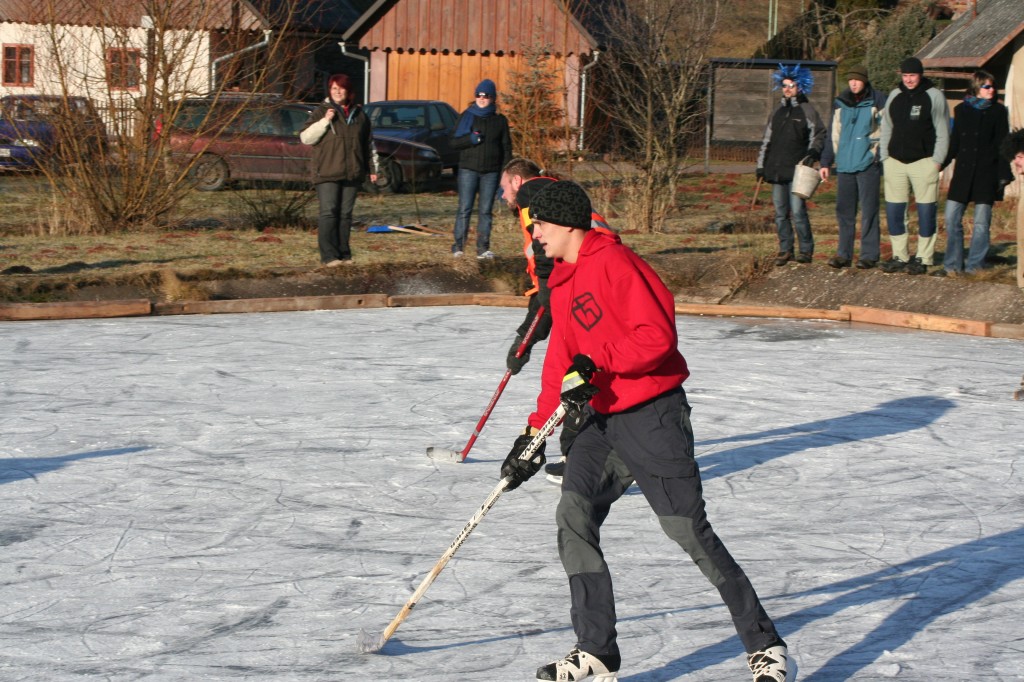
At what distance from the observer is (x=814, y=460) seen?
714 cm

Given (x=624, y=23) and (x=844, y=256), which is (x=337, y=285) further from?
(x=624, y=23)

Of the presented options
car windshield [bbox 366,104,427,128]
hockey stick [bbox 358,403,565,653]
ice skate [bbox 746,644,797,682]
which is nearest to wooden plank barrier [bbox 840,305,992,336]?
hockey stick [bbox 358,403,565,653]

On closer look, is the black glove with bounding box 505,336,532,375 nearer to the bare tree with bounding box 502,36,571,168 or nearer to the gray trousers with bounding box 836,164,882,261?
the gray trousers with bounding box 836,164,882,261

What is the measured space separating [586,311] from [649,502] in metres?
0.61

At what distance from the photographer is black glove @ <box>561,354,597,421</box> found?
13.6 feet

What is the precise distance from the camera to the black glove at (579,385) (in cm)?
415

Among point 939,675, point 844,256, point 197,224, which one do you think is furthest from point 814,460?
point 197,224

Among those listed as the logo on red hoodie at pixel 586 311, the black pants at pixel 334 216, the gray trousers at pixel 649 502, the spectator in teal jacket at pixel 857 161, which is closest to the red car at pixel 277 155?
the black pants at pixel 334 216

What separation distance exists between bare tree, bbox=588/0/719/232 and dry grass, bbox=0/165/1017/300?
45 centimetres

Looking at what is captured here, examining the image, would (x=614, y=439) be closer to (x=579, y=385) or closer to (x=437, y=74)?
(x=579, y=385)

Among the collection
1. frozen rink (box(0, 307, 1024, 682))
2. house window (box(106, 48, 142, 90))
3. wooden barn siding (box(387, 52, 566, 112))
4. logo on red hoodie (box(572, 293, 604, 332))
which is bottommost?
frozen rink (box(0, 307, 1024, 682))

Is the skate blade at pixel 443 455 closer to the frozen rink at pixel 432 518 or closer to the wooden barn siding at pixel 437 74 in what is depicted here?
the frozen rink at pixel 432 518

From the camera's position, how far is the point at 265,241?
1555cm

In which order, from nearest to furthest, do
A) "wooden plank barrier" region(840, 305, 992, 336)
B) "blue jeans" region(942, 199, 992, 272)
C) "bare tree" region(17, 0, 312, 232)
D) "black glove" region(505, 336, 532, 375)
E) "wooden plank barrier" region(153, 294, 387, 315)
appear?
"black glove" region(505, 336, 532, 375), "wooden plank barrier" region(840, 305, 992, 336), "wooden plank barrier" region(153, 294, 387, 315), "blue jeans" region(942, 199, 992, 272), "bare tree" region(17, 0, 312, 232)
